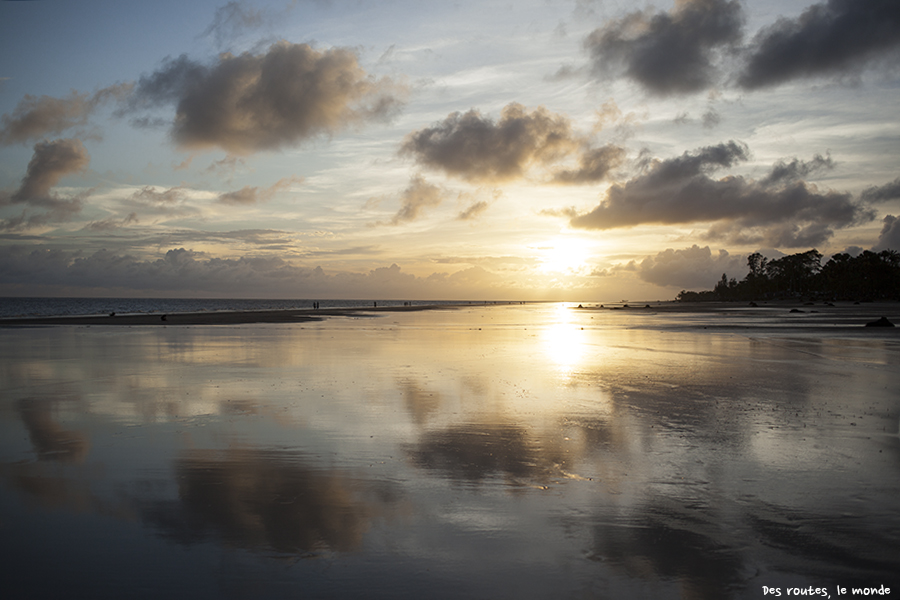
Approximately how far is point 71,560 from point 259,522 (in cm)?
188

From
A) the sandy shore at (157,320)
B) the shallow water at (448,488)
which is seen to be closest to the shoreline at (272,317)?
the sandy shore at (157,320)

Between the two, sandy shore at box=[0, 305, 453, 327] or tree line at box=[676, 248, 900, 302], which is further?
tree line at box=[676, 248, 900, 302]

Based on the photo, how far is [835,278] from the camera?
142125 millimetres

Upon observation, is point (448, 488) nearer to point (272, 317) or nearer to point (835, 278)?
point (272, 317)

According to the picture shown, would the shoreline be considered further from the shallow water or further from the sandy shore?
the shallow water

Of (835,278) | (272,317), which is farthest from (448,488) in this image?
(835,278)

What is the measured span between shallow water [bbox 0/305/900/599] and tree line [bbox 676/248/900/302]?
151193 mm

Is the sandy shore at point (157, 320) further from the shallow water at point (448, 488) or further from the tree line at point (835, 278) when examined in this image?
the tree line at point (835, 278)

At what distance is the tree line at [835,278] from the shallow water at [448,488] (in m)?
151

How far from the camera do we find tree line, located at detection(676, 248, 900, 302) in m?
133

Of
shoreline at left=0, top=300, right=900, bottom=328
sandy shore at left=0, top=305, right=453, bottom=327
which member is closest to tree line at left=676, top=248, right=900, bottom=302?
shoreline at left=0, top=300, right=900, bottom=328

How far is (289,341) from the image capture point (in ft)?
105

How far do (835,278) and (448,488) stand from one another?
17057 centimetres

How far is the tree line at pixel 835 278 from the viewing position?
133 m
